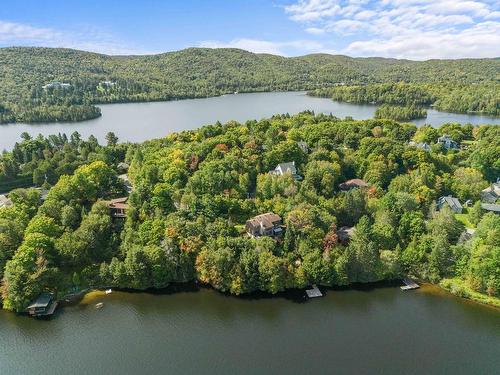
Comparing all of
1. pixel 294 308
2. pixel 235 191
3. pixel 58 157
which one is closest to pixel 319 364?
pixel 294 308

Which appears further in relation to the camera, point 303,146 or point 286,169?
point 303,146

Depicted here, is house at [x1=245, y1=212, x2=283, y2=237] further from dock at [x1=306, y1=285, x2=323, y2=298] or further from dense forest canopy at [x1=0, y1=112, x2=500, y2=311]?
dock at [x1=306, y1=285, x2=323, y2=298]

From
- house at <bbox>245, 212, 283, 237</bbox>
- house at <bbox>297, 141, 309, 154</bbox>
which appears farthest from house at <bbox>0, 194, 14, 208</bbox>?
house at <bbox>297, 141, 309, 154</bbox>

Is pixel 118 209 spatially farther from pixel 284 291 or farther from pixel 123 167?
pixel 284 291

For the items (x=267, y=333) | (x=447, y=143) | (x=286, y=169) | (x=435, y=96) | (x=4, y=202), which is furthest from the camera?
(x=435, y=96)

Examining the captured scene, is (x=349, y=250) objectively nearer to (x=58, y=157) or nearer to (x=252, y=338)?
(x=252, y=338)

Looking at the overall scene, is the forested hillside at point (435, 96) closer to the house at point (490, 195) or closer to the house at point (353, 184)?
the house at point (490, 195)

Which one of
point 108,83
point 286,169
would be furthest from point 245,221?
point 108,83
